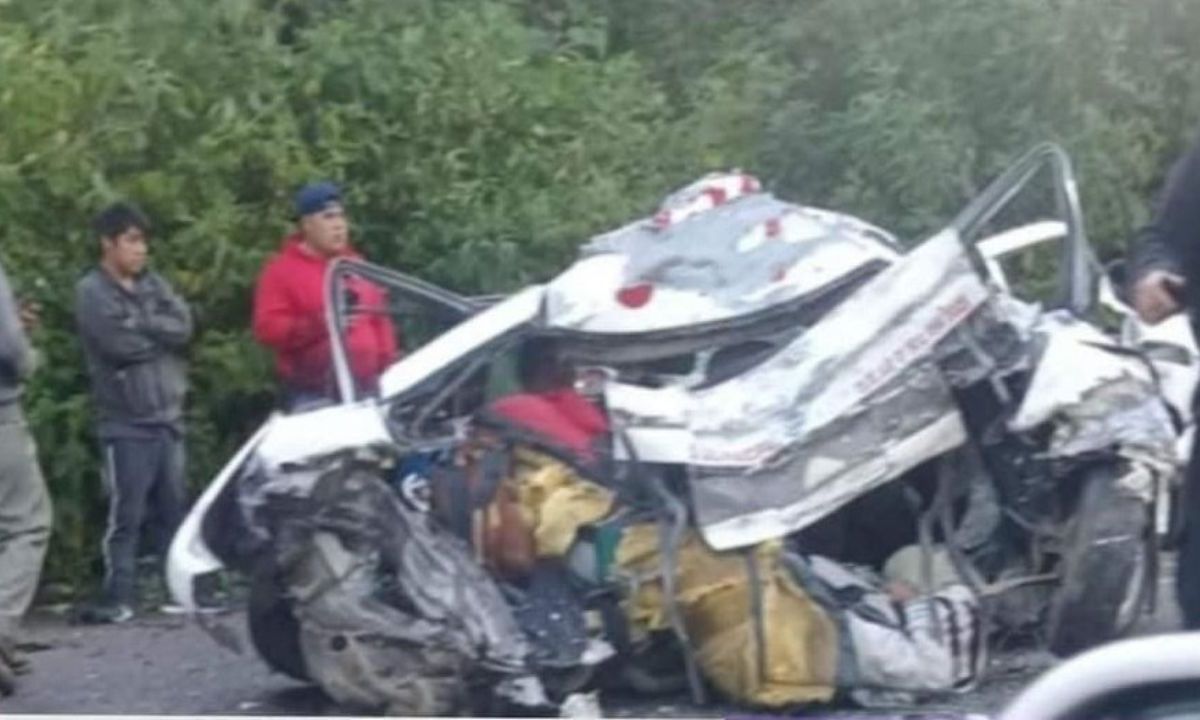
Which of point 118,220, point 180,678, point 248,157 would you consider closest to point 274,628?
point 180,678

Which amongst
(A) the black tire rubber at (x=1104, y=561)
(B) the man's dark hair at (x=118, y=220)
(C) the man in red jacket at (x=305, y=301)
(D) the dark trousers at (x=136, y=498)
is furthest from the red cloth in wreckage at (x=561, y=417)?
(D) the dark trousers at (x=136, y=498)

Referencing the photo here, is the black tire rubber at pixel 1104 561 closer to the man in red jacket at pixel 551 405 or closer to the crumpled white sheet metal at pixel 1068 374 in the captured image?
the crumpled white sheet metal at pixel 1068 374

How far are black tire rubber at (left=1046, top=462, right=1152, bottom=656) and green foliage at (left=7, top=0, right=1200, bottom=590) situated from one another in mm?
3755

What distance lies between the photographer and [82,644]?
38.0 ft

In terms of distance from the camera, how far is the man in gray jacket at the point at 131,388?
11781 mm

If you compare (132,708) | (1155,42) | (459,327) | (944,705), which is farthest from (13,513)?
(1155,42)

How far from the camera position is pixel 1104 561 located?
30.9 feet

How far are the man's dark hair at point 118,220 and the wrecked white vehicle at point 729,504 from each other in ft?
6.97

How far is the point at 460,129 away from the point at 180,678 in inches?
124

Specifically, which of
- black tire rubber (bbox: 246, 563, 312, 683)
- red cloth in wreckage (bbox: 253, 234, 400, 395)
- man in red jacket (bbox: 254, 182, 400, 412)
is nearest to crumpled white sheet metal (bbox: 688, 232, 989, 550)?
black tire rubber (bbox: 246, 563, 312, 683)

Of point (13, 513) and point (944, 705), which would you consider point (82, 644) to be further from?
point (944, 705)

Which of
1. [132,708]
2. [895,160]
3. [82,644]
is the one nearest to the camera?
[132,708]

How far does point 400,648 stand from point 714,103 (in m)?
5.10

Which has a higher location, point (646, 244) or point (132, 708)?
point (646, 244)
